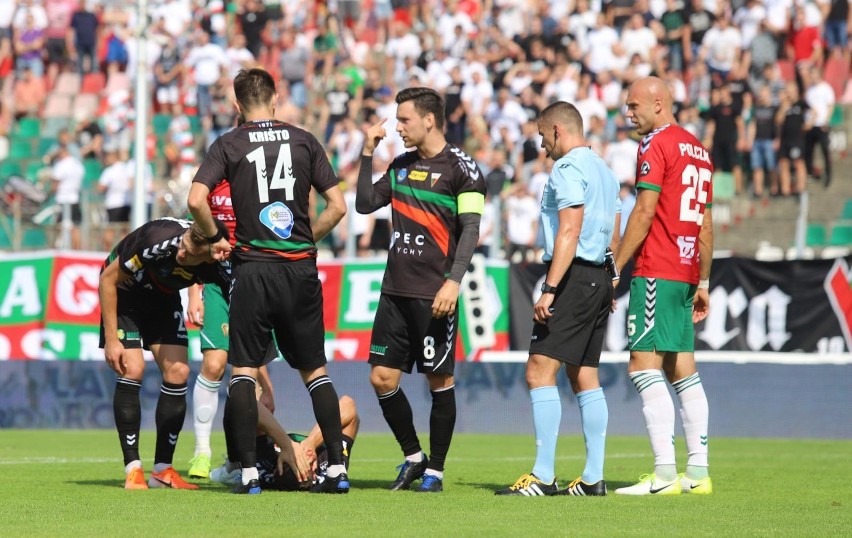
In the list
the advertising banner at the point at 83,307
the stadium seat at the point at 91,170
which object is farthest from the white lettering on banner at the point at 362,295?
the stadium seat at the point at 91,170

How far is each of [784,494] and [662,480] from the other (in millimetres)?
856

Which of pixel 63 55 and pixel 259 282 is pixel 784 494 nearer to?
pixel 259 282

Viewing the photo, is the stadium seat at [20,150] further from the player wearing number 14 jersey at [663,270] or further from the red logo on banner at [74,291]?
the player wearing number 14 jersey at [663,270]

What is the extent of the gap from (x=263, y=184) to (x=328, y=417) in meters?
1.50

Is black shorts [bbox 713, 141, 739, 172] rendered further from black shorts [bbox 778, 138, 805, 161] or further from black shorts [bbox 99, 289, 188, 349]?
black shorts [bbox 99, 289, 188, 349]

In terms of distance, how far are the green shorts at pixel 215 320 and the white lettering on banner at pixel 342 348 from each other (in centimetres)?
799

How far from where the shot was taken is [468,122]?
2389cm

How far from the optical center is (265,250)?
347 inches

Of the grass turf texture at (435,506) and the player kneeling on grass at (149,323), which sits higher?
the player kneeling on grass at (149,323)

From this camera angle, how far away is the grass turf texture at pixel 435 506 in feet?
23.9

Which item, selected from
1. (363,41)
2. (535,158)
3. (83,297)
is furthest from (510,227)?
(363,41)

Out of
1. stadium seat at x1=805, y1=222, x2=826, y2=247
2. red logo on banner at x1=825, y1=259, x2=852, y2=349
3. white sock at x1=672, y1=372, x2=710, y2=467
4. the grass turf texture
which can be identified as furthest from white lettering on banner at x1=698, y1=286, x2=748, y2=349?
white sock at x1=672, y1=372, x2=710, y2=467

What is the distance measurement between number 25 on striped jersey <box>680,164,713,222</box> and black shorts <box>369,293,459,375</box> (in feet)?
5.44

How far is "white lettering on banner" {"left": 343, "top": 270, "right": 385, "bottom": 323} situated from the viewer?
18.8m
